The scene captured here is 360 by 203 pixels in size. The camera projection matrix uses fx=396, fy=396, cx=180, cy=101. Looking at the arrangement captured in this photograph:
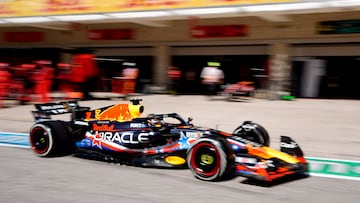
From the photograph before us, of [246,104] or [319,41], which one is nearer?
[246,104]

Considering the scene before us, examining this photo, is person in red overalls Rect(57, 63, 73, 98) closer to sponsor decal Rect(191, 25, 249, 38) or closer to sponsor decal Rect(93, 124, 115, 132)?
sponsor decal Rect(191, 25, 249, 38)

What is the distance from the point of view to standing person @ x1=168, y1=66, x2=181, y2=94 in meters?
16.5

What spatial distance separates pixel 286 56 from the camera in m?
15.2

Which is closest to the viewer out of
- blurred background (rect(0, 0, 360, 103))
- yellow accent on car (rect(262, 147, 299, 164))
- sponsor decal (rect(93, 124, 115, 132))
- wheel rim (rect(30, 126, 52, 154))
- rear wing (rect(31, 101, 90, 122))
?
yellow accent on car (rect(262, 147, 299, 164))

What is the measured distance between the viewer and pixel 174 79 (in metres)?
17.0

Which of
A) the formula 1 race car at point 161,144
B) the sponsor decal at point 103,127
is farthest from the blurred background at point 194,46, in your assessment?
the sponsor decal at point 103,127

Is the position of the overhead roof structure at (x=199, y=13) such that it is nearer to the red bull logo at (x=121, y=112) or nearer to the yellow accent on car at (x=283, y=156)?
the red bull logo at (x=121, y=112)

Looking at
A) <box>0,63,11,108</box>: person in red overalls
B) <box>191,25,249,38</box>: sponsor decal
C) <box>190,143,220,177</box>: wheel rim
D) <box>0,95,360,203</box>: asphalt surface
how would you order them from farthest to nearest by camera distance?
1. <box>191,25,249,38</box>: sponsor decal
2. <box>0,63,11,108</box>: person in red overalls
3. <box>190,143,220,177</box>: wheel rim
4. <box>0,95,360,203</box>: asphalt surface

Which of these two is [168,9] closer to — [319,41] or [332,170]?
[319,41]

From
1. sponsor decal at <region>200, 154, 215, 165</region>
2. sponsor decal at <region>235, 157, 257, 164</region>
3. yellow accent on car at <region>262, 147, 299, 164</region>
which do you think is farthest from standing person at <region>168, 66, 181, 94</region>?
sponsor decal at <region>235, 157, 257, 164</region>

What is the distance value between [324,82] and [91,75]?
356 inches

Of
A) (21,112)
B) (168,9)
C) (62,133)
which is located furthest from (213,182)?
(168,9)

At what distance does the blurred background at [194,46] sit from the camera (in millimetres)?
13977

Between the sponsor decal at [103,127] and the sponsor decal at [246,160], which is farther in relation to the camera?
the sponsor decal at [103,127]
